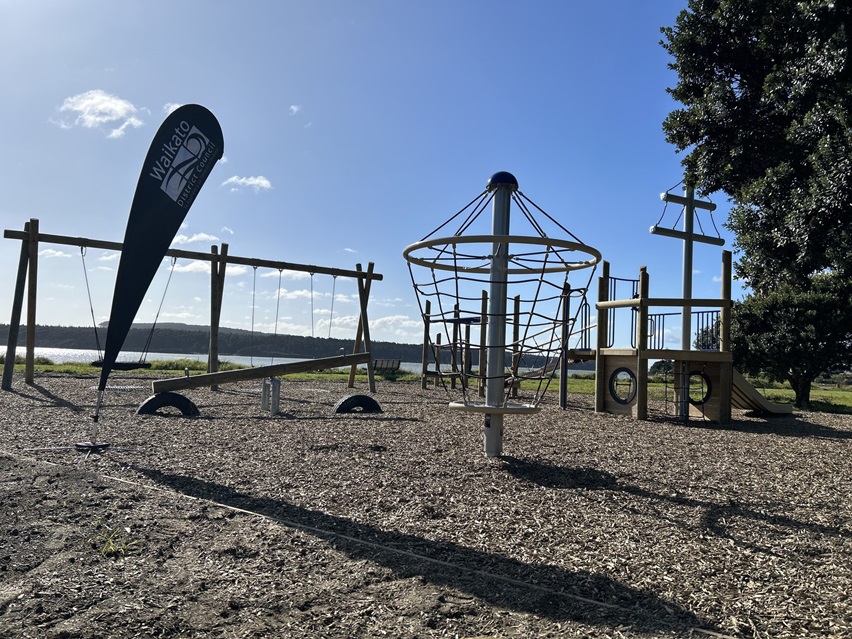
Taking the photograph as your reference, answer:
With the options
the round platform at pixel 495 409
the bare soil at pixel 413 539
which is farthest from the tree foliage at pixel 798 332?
the round platform at pixel 495 409

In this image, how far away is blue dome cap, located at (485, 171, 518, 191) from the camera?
5.54 meters

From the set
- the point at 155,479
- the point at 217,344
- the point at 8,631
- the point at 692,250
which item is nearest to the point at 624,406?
the point at 692,250

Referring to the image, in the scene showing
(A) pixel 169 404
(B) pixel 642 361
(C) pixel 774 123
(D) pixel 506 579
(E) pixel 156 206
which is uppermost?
(C) pixel 774 123

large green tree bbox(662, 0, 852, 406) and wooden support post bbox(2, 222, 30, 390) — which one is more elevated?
large green tree bbox(662, 0, 852, 406)

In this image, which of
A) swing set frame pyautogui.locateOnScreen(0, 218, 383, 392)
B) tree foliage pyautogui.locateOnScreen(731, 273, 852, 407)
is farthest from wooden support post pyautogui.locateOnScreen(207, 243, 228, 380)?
tree foliage pyautogui.locateOnScreen(731, 273, 852, 407)

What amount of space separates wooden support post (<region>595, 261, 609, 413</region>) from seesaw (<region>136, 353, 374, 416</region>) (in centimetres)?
405

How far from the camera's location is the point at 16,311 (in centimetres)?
1172

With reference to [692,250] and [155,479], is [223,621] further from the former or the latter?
[692,250]

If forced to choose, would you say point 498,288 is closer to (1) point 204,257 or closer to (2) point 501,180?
(2) point 501,180

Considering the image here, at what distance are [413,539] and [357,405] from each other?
6343 millimetres

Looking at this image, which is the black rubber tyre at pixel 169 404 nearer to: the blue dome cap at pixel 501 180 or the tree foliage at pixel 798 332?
the blue dome cap at pixel 501 180

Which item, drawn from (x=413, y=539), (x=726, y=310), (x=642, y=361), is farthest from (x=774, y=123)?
(x=413, y=539)

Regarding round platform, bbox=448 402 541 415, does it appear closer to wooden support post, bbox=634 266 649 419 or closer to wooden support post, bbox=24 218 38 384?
wooden support post, bbox=634 266 649 419

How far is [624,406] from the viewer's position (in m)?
11.0
